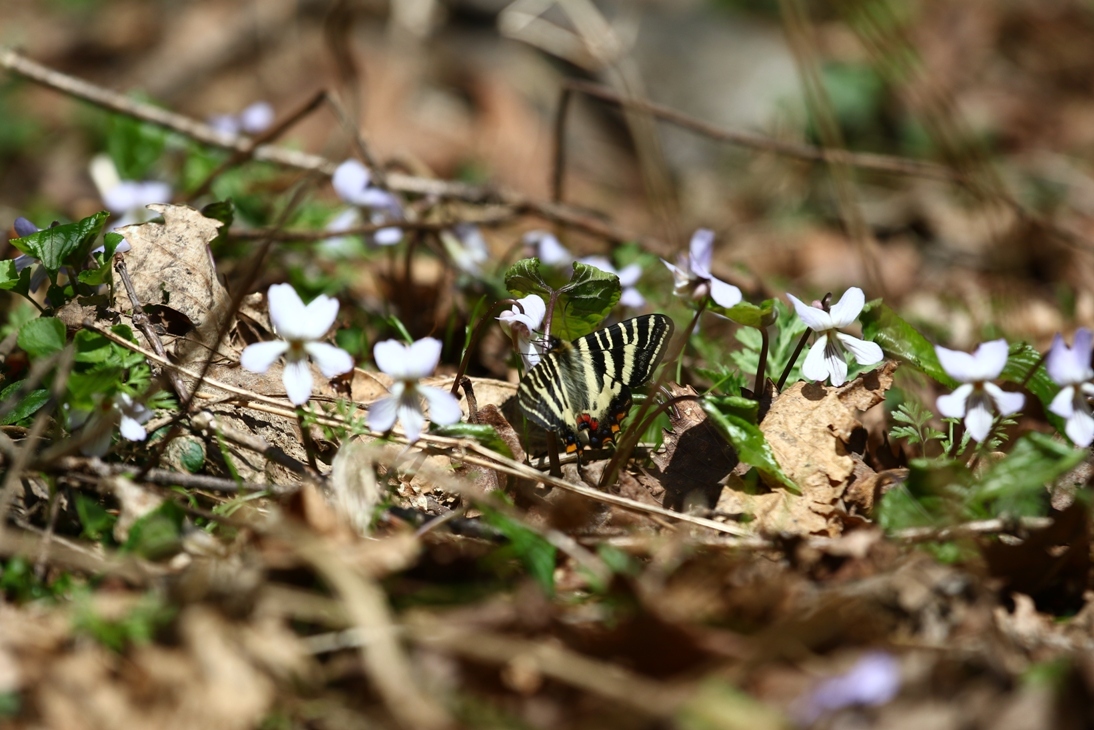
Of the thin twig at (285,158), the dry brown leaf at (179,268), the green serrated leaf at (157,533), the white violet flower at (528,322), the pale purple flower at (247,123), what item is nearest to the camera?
the green serrated leaf at (157,533)

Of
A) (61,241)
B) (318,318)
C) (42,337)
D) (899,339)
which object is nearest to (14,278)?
(61,241)

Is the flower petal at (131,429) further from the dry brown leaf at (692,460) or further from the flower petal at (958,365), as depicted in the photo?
the flower petal at (958,365)

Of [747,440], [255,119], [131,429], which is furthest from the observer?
[255,119]

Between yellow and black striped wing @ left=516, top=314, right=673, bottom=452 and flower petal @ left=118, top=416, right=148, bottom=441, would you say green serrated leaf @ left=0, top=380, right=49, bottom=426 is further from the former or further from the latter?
yellow and black striped wing @ left=516, top=314, right=673, bottom=452

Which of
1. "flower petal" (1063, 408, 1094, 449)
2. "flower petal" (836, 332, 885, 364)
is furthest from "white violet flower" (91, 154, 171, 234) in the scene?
"flower petal" (1063, 408, 1094, 449)

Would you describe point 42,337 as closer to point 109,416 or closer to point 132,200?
point 109,416

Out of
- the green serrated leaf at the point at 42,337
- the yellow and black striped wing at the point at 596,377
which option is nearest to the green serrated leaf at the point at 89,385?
the green serrated leaf at the point at 42,337

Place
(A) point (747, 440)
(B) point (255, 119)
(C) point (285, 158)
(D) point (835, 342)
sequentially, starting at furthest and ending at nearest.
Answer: (B) point (255, 119)
(C) point (285, 158)
(D) point (835, 342)
(A) point (747, 440)
